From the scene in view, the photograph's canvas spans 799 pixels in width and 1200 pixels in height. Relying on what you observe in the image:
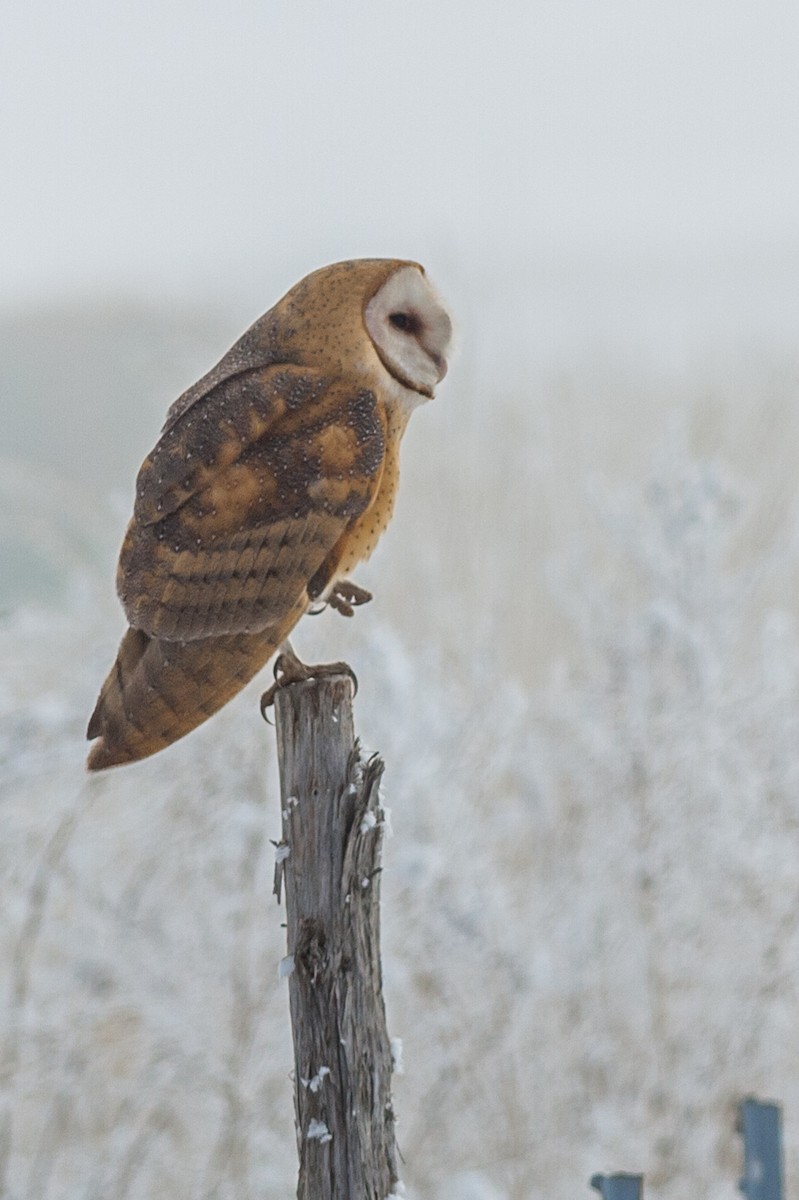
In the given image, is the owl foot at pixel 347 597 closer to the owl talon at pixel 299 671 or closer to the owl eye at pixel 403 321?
the owl talon at pixel 299 671

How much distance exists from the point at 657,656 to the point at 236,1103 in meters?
2.65

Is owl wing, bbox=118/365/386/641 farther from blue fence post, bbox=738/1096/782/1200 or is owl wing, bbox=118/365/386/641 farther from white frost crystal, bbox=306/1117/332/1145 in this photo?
blue fence post, bbox=738/1096/782/1200

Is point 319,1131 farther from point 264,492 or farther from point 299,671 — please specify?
point 264,492

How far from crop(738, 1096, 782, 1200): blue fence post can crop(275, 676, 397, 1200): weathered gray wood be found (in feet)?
3.76

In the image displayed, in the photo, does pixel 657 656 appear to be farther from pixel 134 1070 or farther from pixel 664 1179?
pixel 134 1070

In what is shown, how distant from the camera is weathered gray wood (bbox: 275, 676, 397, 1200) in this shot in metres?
2.29

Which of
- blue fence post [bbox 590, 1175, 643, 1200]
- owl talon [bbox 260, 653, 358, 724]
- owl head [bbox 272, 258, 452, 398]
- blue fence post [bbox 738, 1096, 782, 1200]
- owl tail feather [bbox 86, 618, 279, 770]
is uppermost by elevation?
owl head [bbox 272, 258, 452, 398]

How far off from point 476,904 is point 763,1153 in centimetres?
281

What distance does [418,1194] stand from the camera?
20.1ft

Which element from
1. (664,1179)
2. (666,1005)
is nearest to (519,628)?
(666,1005)

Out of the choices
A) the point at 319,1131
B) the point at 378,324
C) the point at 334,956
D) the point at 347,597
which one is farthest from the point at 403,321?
the point at 319,1131

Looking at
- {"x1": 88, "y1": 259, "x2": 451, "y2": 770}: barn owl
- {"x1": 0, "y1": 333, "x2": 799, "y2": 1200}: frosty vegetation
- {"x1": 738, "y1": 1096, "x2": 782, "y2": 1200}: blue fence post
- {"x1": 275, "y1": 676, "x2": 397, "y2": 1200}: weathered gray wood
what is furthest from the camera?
{"x1": 0, "y1": 333, "x2": 799, "y2": 1200}: frosty vegetation

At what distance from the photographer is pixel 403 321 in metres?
2.56

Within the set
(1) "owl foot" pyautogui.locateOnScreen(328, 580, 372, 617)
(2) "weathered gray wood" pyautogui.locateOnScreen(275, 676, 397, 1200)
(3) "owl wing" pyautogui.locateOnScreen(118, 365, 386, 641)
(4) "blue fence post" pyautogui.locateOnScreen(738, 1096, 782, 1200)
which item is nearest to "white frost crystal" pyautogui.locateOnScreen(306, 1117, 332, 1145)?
(2) "weathered gray wood" pyautogui.locateOnScreen(275, 676, 397, 1200)
